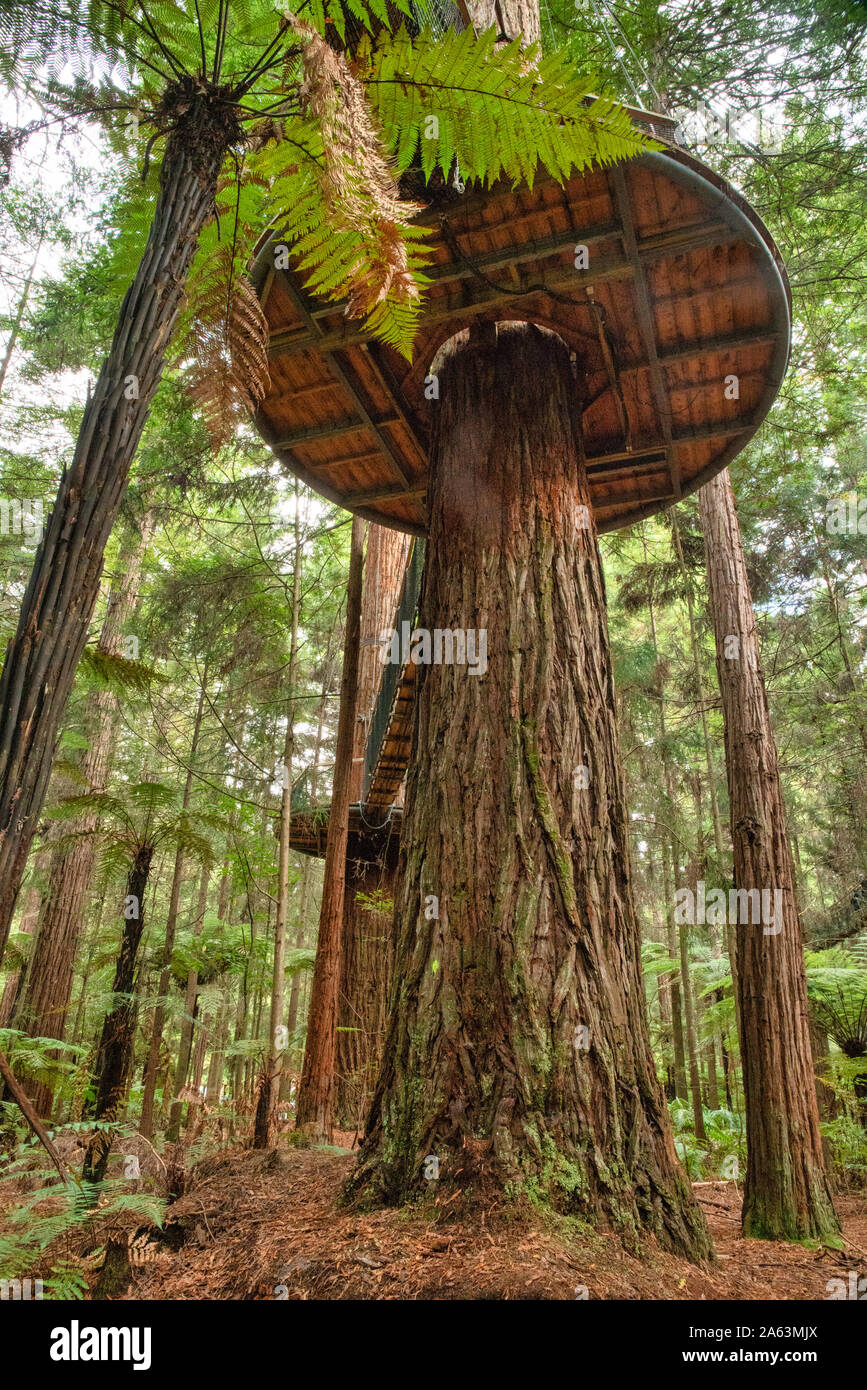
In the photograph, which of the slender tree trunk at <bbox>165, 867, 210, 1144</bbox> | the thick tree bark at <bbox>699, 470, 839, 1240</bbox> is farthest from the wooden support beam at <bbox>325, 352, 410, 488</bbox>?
the slender tree trunk at <bbox>165, 867, 210, 1144</bbox>

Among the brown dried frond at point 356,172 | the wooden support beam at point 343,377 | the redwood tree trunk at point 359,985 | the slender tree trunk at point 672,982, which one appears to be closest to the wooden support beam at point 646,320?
the brown dried frond at point 356,172

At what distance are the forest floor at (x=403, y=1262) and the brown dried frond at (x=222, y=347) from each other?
102 inches

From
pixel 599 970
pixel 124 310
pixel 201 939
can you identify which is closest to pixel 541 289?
pixel 124 310

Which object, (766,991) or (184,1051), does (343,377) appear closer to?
(766,991)

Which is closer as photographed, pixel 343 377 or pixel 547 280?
pixel 547 280

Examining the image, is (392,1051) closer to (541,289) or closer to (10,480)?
(541,289)

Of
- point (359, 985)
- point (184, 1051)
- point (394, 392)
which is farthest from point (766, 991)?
point (184, 1051)

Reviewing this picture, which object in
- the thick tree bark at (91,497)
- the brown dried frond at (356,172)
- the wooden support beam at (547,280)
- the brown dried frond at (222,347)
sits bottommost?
the thick tree bark at (91,497)

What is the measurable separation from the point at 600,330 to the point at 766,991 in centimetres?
503

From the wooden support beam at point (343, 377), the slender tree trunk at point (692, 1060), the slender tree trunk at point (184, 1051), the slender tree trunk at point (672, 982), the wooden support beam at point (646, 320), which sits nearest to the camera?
the wooden support beam at point (646, 320)

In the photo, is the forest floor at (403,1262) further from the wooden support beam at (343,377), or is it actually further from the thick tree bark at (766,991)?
the wooden support beam at (343,377)

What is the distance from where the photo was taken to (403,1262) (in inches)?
80.8

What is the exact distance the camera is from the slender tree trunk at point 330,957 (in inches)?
214

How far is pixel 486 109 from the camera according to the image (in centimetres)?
233
